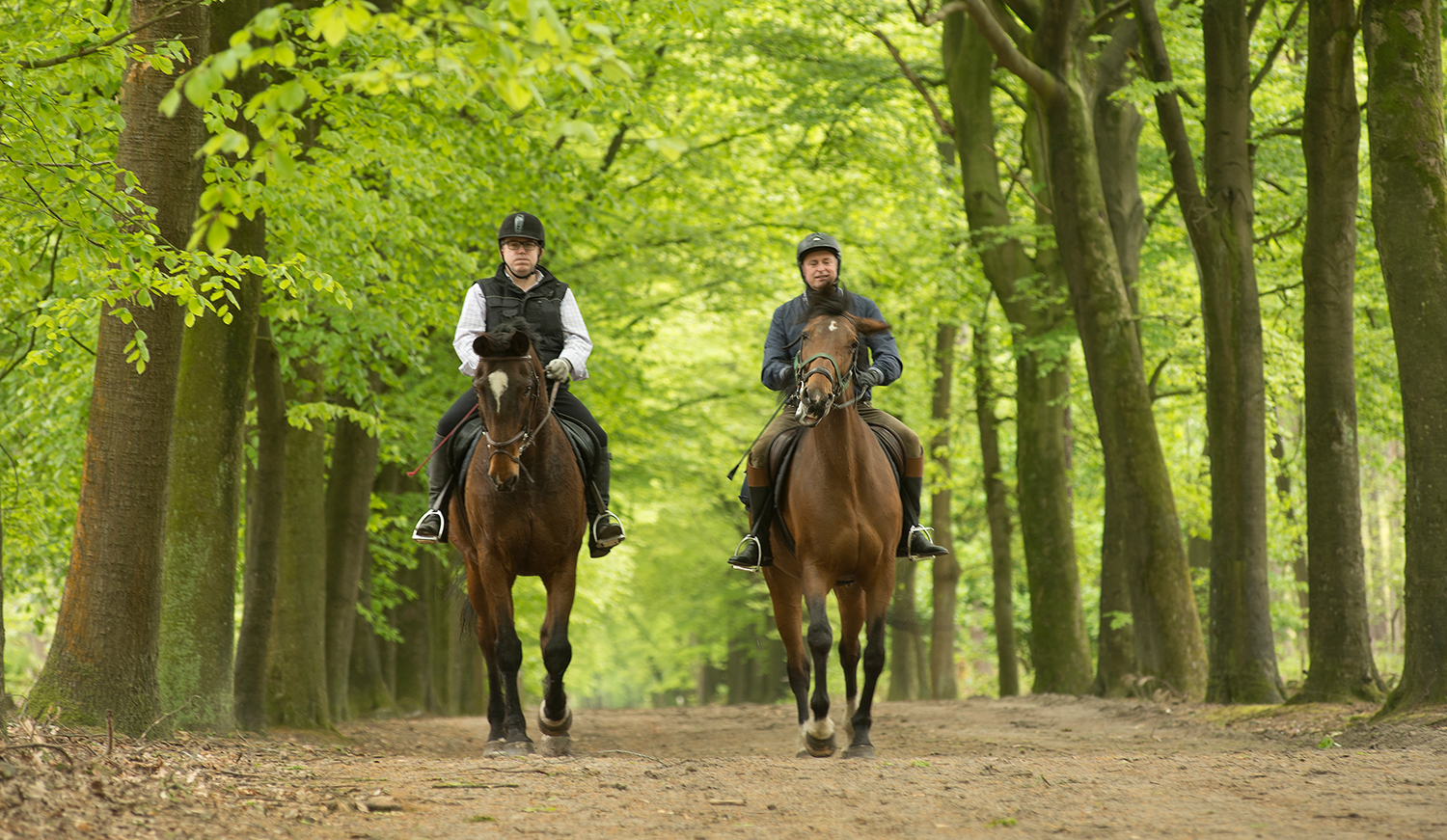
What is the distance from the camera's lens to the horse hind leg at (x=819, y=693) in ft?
29.4

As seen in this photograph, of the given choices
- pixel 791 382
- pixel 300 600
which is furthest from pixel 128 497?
pixel 300 600

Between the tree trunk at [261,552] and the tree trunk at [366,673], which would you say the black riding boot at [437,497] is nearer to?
the tree trunk at [261,552]

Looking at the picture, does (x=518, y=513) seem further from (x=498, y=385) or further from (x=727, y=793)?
(x=727, y=793)

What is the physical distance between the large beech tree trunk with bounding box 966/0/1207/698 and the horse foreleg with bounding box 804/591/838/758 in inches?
294

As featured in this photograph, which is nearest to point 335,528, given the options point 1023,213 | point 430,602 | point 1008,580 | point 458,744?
point 458,744

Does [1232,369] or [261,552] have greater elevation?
[1232,369]

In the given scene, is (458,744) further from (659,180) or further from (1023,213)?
(1023,213)

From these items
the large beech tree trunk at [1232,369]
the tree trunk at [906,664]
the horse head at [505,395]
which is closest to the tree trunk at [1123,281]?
the large beech tree trunk at [1232,369]

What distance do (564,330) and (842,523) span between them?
106 inches

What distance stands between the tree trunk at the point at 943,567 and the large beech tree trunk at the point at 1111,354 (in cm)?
853

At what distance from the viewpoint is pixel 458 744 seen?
1455 centimetres

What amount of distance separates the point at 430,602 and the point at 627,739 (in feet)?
27.1

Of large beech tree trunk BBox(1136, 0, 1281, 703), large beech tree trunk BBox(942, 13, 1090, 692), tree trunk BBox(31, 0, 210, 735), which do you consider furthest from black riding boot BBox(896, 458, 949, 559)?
large beech tree trunk BBox(942, 13, 1090, 692)

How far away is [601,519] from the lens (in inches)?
386
